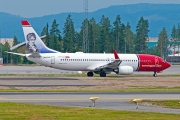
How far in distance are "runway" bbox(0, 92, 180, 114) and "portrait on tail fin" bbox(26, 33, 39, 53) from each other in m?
32.3

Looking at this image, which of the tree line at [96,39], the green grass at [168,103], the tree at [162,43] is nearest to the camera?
the green grass at [168,103]

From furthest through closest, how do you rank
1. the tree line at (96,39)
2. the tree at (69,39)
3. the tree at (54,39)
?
the tree line at (96,39), the tree at (54,39), the tree at (69,39)

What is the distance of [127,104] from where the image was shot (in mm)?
38375

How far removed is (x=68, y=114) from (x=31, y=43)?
158 ft

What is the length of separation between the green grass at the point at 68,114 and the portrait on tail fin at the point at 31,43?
144 feet

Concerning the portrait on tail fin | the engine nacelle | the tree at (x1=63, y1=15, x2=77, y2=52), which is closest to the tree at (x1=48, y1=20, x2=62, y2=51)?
the tree at (x1=63, y1=15, x2=77, y2=52)

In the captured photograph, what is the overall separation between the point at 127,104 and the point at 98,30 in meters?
118

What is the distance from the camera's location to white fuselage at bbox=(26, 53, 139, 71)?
7844 cm

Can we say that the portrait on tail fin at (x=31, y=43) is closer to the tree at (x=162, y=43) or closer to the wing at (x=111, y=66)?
the wing at (x=111, y=66)

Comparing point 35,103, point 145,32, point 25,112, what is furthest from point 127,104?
point 145,32

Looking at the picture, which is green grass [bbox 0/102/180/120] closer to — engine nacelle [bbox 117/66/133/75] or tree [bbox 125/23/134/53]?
engine nacelle [bbox 117/66/133/75]

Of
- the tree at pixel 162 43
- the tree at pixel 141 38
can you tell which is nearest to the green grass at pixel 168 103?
the tree at pixel 141 38

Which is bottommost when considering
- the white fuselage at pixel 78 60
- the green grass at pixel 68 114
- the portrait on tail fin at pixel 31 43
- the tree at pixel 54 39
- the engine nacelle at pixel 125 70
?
the green grass at pixel 68 114

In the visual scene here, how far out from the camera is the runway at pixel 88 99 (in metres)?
36.5
